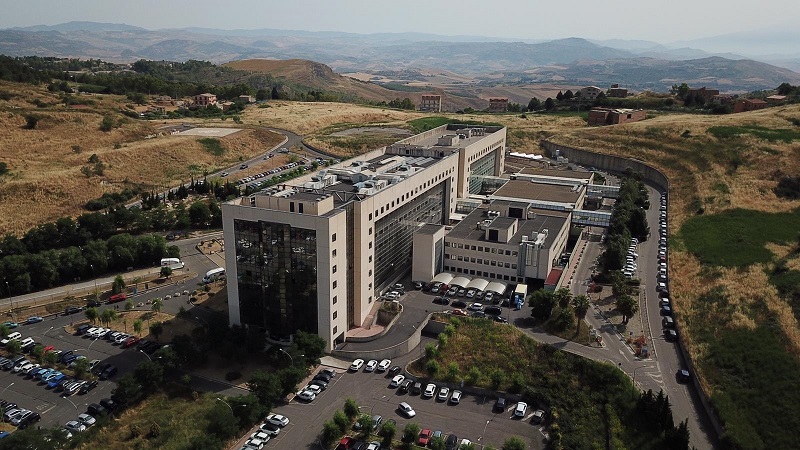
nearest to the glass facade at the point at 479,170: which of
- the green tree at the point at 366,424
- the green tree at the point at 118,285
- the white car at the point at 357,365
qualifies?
the white car at the point at 357,365

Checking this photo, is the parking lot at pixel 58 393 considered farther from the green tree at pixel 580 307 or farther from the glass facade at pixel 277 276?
the green tree at pixel 580 307

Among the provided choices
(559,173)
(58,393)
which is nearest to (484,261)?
(58,393)

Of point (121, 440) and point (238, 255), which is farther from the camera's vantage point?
point (238, 255)

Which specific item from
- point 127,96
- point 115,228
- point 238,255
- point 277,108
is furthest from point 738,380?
point 127,96

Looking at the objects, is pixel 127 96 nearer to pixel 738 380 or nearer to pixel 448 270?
pixel 448 270

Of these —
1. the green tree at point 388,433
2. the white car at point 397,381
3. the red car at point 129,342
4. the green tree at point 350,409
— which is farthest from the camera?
the red car at point 129,342

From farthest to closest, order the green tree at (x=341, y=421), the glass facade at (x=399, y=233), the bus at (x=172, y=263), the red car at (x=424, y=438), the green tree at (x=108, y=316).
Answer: the bus at (x=172, y=263) < the glass facade at (x=399, y=233) < the green tree at (x=108, y=316) < the green tree at (x=341, y=421) < the red car at (x=424, y=438)

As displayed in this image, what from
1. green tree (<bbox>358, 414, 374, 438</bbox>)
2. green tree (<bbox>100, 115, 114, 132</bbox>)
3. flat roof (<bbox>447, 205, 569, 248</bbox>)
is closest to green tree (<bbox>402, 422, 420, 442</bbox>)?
green tree (<bbox>358, 414, 374, 438</bbox>)

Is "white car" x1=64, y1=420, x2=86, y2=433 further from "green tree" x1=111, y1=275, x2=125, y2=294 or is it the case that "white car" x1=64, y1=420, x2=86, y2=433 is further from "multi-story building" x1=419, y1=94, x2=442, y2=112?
"multi-story building" x1=419, y1=94, x2=442, y2=112
